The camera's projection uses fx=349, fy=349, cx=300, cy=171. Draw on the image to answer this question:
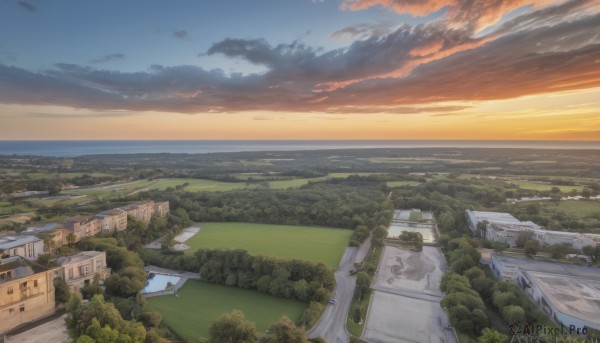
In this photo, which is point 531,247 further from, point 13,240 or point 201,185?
point 201,185

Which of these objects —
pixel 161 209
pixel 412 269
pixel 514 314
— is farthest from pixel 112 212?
pixel 514 314

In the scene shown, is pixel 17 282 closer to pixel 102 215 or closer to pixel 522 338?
pixel 102 215

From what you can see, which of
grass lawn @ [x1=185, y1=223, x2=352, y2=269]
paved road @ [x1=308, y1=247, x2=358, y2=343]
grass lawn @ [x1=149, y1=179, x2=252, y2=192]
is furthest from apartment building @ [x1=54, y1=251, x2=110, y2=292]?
grass lawn @ [x1=149, y1=179, x2=252, y2=192]

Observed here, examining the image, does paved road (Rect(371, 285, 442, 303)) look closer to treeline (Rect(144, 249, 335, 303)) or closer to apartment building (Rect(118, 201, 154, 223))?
treeline (Rect(144, 249, 335, 303))

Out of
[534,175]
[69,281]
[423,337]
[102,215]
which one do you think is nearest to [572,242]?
[423,337]

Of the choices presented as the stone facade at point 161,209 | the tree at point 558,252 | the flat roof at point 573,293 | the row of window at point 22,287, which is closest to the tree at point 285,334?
the row of window at point 22,287

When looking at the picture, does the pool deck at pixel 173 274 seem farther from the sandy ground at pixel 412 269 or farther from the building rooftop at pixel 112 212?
the sandy ground at pixel 412 269

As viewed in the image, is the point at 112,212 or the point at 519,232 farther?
the point at 112,212
